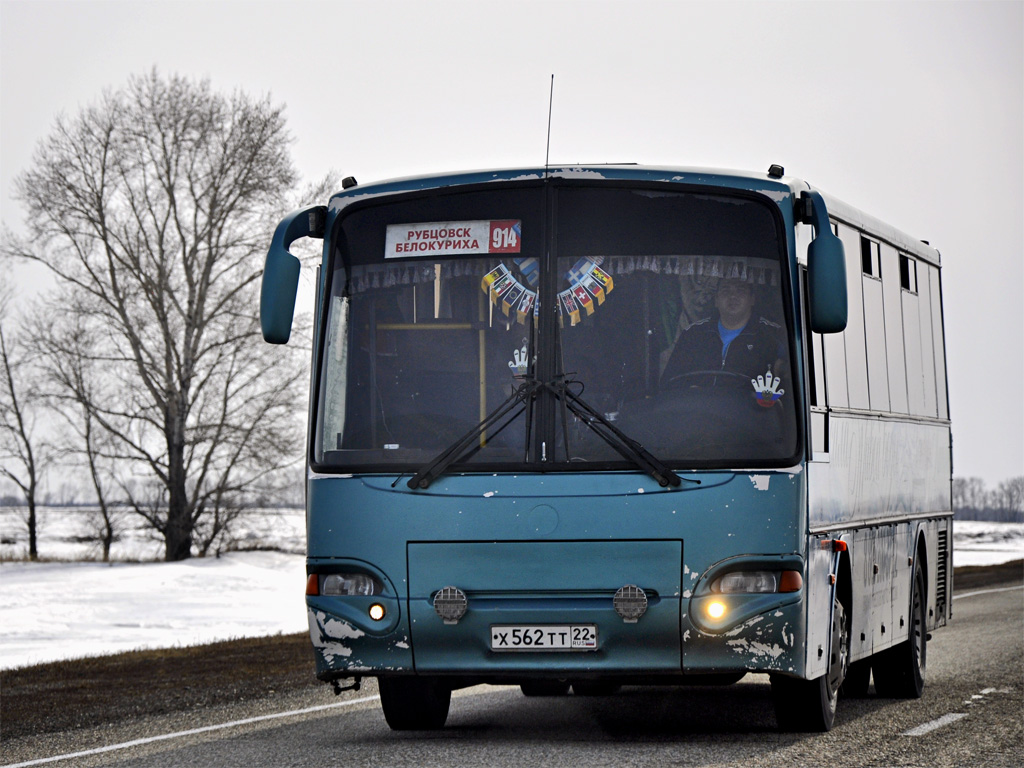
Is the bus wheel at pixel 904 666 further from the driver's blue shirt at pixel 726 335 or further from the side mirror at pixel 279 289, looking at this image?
the side mirror at pixel 279 289

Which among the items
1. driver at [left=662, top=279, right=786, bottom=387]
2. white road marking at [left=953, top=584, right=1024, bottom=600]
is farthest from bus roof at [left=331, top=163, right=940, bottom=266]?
white road marking at [left=953, top=584, right=1024, bottom=600]

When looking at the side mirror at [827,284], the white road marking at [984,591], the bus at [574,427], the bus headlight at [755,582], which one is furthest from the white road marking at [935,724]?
the white road marking at [984,591]

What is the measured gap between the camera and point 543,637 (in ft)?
25.2

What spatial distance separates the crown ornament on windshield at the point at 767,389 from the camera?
7801mm

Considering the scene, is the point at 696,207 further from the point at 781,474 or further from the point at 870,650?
the point at 870,650

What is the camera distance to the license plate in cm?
763

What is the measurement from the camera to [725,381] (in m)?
7.82

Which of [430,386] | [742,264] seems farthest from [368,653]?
[742,264]

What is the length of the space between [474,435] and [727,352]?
4.36 feet

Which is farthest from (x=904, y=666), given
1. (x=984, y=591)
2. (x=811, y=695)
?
(x=984, y=591)

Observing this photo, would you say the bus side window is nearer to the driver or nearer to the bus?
the bus

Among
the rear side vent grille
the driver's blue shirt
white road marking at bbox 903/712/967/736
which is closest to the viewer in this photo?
the driver's blue shirt

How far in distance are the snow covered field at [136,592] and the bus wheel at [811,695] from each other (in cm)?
882

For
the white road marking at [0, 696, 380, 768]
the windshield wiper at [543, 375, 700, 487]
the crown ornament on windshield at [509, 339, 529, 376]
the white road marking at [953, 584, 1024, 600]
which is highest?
the crown ornament on windshield at [509, 339, 529, 376]
